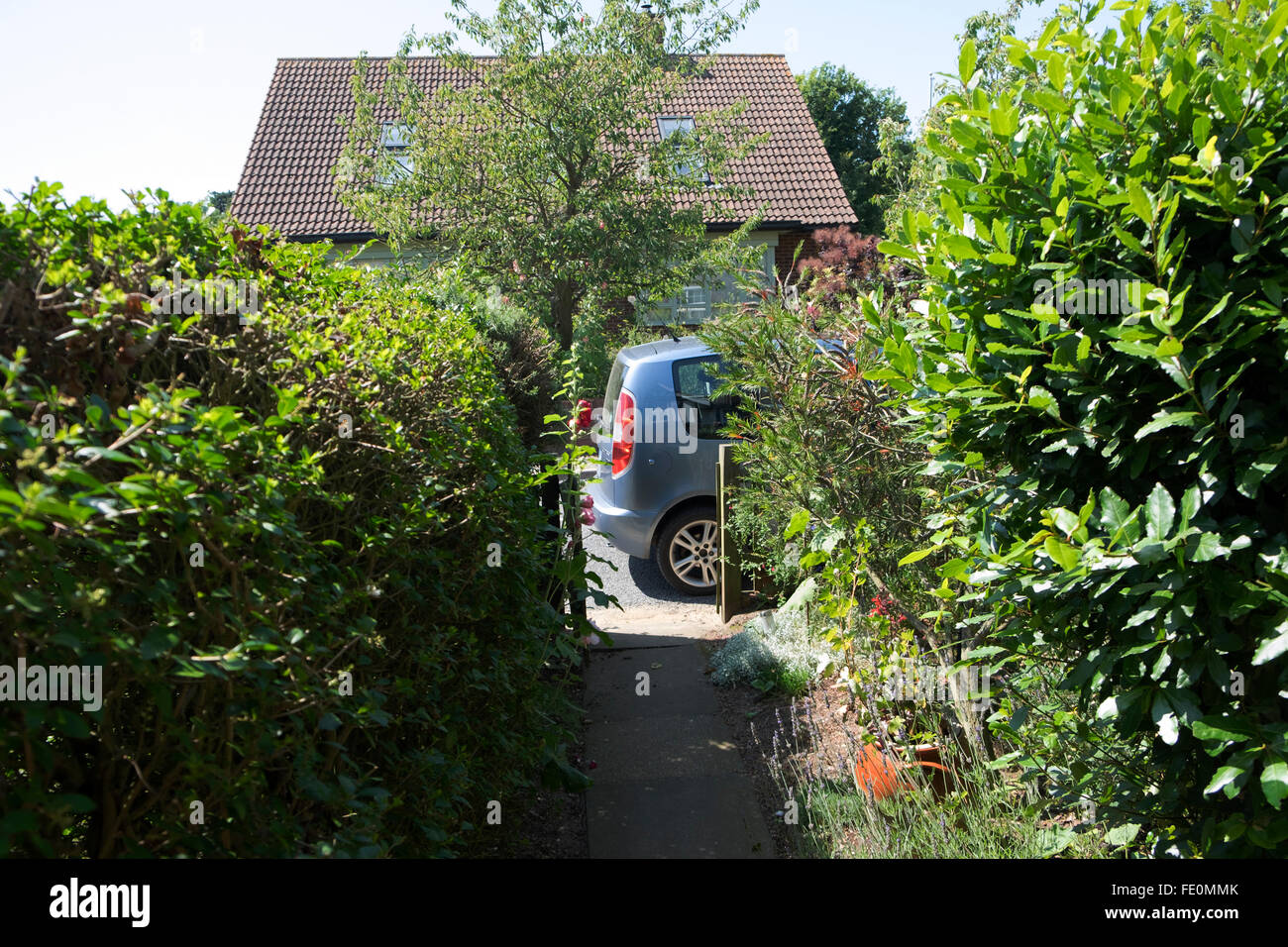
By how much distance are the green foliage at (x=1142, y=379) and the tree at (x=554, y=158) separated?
Answer: 1039 centimetres

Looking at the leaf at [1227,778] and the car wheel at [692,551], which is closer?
the leaf at [1227,778]

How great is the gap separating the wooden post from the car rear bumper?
3.08ft

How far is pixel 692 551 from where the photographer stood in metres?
8.25

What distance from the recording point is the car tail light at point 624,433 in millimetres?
8008

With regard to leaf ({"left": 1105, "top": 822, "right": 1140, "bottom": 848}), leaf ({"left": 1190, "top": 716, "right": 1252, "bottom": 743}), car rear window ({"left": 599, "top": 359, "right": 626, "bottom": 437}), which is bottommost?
leaf ({"left": 1105, "top": 822, "right": 1140, "bottom": 848})

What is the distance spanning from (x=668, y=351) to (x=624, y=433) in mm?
844

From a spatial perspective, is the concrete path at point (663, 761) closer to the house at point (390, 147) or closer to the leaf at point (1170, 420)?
the leaf at point (1170, 420)

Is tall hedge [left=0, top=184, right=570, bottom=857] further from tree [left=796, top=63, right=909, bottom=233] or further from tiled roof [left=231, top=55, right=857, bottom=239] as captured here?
tree [left=796, top=63, right=909, bottom=233]

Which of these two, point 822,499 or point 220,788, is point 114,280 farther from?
point 822,499

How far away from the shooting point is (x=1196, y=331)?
216 cm

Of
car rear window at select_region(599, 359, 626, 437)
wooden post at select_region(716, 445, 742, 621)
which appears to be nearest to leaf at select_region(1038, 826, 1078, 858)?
wooden post at select_region(716, 445, 742, 621)

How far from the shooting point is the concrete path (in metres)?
4.17

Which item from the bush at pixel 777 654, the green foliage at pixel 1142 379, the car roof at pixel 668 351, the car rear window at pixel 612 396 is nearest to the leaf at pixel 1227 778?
the green foliage at pixel 1142 379

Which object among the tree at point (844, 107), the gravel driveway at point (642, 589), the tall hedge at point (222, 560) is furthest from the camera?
the tree at point (844, 107)
